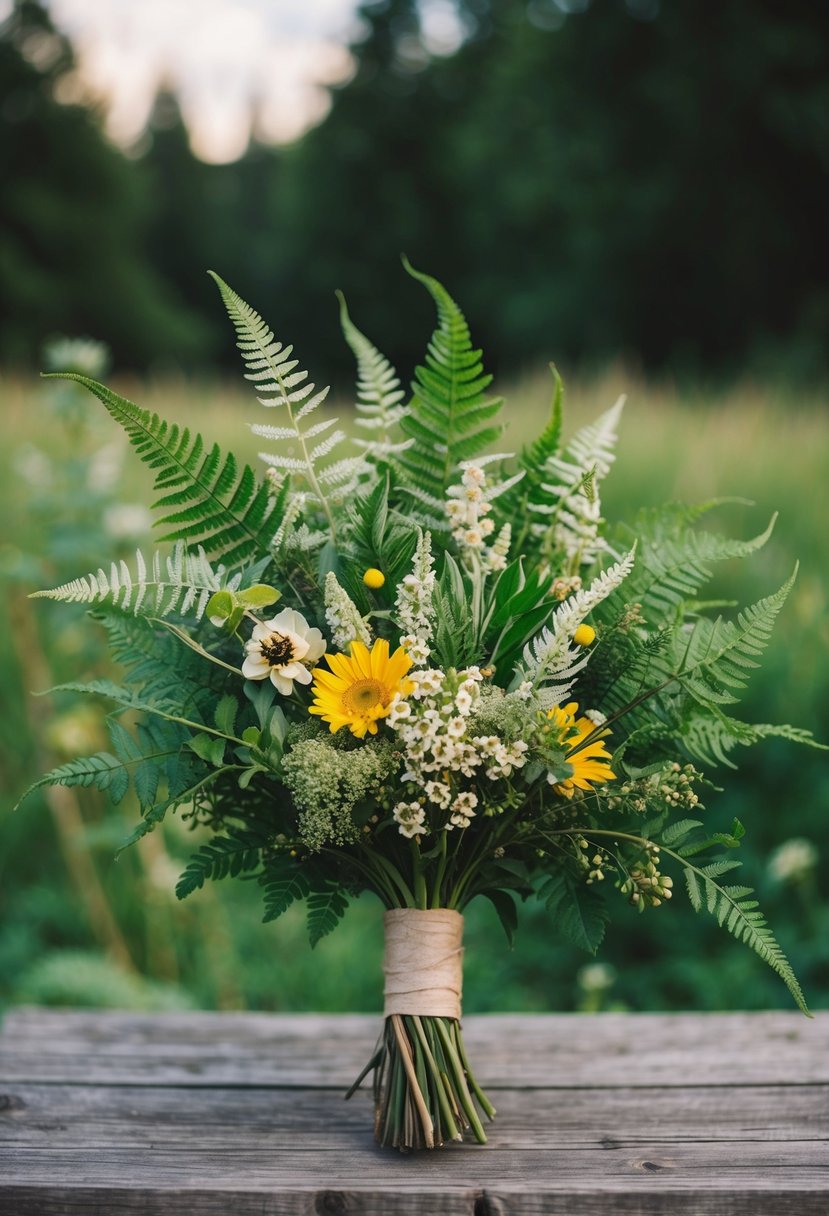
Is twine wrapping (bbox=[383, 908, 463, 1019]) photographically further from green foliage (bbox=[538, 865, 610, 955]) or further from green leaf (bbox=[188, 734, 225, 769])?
green leaf (bbox=[188, 734, 225, 769])

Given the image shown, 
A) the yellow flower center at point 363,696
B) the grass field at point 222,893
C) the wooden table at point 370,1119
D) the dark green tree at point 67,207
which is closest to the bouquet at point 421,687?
the yellow flower center at point 363,696

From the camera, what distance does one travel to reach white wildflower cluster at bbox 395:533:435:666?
1270 mm

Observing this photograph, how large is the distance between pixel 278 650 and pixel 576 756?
1.21 ft

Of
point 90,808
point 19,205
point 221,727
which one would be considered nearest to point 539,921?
point 90,808

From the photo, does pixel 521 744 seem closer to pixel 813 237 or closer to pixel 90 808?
pixel 90 808

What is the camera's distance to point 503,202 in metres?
19.5

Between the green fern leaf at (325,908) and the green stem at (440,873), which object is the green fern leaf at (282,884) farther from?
the green stem at (440,873)

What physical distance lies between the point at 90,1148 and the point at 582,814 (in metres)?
0.79

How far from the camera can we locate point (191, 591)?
4.31ft

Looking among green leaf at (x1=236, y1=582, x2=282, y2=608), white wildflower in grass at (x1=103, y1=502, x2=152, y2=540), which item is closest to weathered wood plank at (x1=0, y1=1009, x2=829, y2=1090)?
green leaf at (x1=236, y1=582, x2=282, y2=608)

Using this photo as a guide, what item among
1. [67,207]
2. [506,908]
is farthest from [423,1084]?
[67,207]

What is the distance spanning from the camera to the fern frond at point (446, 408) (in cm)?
140

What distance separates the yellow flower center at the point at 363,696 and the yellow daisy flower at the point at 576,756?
0.20 m

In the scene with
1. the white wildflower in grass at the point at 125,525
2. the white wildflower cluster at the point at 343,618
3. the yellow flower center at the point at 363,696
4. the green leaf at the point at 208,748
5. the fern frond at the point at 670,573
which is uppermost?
the white wildflower in grass at the point at 125,525
